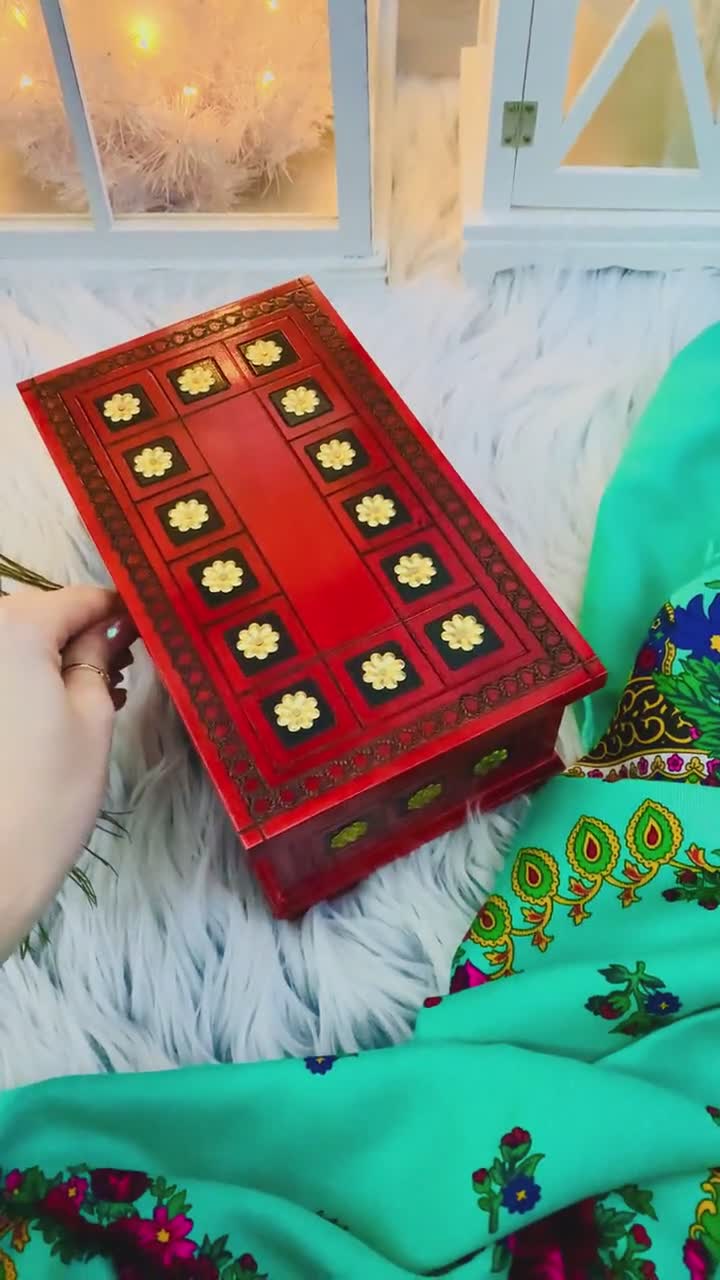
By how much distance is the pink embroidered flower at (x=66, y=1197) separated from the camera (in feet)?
1.74

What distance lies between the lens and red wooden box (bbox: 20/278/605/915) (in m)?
0.58

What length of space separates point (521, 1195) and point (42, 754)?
333mm

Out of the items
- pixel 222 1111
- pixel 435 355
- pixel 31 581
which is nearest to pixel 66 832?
pixel 222 1111

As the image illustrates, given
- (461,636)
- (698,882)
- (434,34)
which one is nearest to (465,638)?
(461,636)

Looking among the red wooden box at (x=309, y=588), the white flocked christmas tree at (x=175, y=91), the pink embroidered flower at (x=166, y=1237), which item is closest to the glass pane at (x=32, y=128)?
the white flocked christmas tree at (x=175, y=91)

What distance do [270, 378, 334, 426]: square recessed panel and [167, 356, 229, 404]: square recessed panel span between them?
0.04 meters

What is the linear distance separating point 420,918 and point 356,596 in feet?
0.76

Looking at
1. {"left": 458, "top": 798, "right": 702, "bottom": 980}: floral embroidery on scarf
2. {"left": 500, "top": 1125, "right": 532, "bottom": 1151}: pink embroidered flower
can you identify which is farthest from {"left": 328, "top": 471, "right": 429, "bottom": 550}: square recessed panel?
{"left": 500, "top": 1125, "right": 532, "bottom": 1151}: pink embroidered flower

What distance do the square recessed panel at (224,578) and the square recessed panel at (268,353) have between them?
153 millimetres

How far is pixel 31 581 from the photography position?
0.74 metres

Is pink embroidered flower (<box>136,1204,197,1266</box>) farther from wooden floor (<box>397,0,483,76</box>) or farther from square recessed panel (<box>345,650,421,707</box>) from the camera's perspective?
wooden floor (<box>397,0,483,76</box>)

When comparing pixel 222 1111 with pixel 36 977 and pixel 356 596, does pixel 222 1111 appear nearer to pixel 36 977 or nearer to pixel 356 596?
pixel 36 977

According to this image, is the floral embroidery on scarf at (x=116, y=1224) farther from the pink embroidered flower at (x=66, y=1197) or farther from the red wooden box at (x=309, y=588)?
the red wooden box at (x=309, y=588)

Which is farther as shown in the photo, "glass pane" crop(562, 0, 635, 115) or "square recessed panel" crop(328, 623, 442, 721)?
"glass pane" crop(562, 0, 635, 115)
